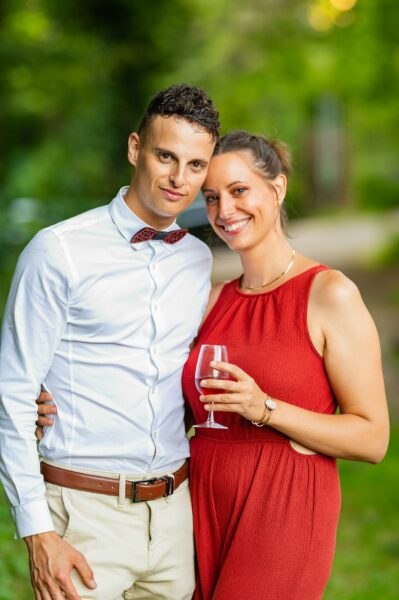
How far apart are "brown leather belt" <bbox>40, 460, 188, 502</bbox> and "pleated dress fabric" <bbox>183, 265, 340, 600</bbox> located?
21cm

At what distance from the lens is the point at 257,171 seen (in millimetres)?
3033

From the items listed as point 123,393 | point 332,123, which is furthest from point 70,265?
point 332,123

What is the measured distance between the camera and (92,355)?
2707mm

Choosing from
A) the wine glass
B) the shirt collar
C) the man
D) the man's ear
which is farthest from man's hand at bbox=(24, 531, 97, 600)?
the man's ear

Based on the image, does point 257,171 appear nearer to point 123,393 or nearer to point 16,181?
point 123,393

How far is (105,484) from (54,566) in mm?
303

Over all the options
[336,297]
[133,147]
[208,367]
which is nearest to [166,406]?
[208,367]

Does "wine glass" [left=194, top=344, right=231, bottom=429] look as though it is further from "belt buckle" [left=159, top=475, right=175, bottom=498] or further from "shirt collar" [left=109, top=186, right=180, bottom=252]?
"shirt collar" [left=109, top=186, right=180, bottom=252]

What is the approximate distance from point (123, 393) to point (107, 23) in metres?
11.8

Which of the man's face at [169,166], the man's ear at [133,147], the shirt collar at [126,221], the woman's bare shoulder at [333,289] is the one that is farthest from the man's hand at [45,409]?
the woman's bare shoulder at [333,289]

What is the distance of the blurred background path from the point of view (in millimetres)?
10539

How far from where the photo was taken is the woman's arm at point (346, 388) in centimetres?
272

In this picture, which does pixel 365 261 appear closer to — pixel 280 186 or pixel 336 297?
pixel 280 186

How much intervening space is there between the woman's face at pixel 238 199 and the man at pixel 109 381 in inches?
7.0
